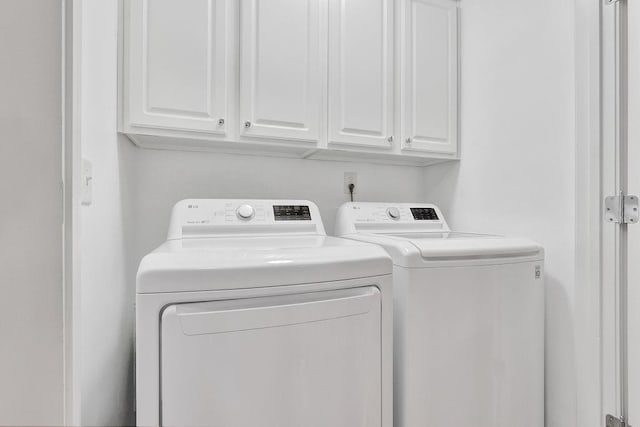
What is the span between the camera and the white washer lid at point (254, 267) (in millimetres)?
786

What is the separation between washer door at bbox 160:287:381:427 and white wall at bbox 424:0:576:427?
849 millimetres

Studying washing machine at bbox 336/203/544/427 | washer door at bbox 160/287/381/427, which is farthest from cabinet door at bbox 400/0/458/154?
washer door at bbox 160/287/381/427

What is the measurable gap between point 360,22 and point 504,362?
1644mm

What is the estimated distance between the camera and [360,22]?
1604 mm

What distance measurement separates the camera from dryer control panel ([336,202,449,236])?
1.67m

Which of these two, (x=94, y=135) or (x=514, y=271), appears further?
(x=514, y=271)

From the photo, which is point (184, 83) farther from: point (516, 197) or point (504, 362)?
point (504, 362)

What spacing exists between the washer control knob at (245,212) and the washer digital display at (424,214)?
0.91 metres

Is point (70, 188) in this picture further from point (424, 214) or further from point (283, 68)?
point (424, 214)

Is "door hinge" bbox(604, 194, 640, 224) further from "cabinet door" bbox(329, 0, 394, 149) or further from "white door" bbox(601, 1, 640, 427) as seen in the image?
"cabinet door" bbox(329, 0, 394, 149)

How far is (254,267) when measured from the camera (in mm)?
856

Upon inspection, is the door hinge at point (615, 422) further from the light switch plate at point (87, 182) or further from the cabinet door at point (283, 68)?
the light switch plate at point (87, 182)

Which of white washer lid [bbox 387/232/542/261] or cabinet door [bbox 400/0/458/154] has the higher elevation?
cabinet door [bbox 400/0/458/154]

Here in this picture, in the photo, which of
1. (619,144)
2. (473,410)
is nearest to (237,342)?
(473,410)
